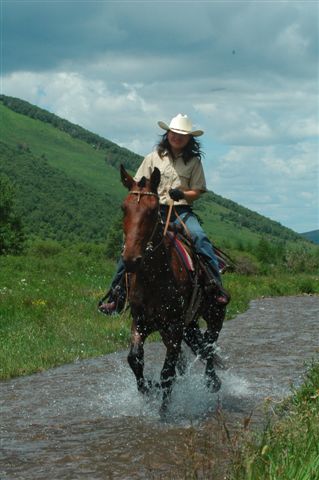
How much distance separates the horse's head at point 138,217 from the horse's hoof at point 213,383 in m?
2.87

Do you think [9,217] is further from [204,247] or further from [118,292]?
[118,292]

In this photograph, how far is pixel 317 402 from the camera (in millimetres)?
7738

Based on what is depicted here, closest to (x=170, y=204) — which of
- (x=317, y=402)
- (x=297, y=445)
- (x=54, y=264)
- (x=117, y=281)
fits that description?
(x=117, y=281)

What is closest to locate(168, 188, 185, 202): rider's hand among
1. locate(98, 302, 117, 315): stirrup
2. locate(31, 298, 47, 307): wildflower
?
locate(98, 302, 117, 315): stirrup

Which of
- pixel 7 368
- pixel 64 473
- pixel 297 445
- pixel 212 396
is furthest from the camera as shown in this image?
pixel 7 368

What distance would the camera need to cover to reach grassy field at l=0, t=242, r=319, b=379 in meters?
14.0

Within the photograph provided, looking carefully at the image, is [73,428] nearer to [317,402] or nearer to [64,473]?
[64,473]

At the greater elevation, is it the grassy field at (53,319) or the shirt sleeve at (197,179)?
the shirt sleeve at (197,179)

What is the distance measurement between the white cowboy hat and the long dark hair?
0.47ft

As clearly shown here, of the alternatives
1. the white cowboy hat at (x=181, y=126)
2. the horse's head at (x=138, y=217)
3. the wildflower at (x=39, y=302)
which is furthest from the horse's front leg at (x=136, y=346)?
the wildflower at (x=39, y=302)

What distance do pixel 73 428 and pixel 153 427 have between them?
2.85ft

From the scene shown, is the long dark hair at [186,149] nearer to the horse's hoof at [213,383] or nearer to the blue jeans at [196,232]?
the blue jeans at [196,232]

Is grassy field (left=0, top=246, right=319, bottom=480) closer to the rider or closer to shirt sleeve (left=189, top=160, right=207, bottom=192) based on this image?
the rider

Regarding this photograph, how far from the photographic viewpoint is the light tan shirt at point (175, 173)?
33.3 ft
